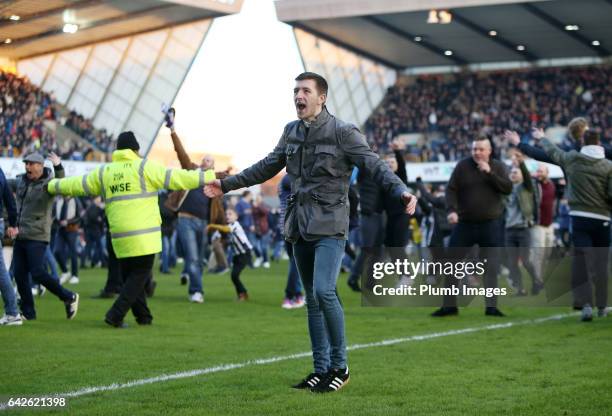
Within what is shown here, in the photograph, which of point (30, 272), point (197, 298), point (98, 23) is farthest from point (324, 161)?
point (98, 23)

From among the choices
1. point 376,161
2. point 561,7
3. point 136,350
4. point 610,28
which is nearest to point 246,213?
point 136,350

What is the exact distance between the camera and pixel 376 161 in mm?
6469

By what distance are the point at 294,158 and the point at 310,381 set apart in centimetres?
135

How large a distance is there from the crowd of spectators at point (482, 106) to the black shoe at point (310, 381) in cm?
4125

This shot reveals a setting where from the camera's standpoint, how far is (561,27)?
4641 centimetres

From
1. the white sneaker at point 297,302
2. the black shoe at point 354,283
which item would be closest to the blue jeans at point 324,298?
the white sneaker at point 297,302

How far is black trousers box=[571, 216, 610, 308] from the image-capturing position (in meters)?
10.7

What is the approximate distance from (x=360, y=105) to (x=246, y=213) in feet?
101

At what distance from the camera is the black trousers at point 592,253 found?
10719 mm

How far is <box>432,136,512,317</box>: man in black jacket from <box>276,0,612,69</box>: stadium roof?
31.7 meters

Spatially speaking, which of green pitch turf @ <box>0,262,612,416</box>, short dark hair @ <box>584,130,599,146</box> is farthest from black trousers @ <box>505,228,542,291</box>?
short dark hair @ <box>584,130,599,146</box>

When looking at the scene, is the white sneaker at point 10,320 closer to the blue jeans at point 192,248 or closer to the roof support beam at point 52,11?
the blue jeans at point 192,248

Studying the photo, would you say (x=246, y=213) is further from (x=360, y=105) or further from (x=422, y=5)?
(x=360, y=105)

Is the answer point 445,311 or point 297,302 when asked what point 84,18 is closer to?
point 297,302
